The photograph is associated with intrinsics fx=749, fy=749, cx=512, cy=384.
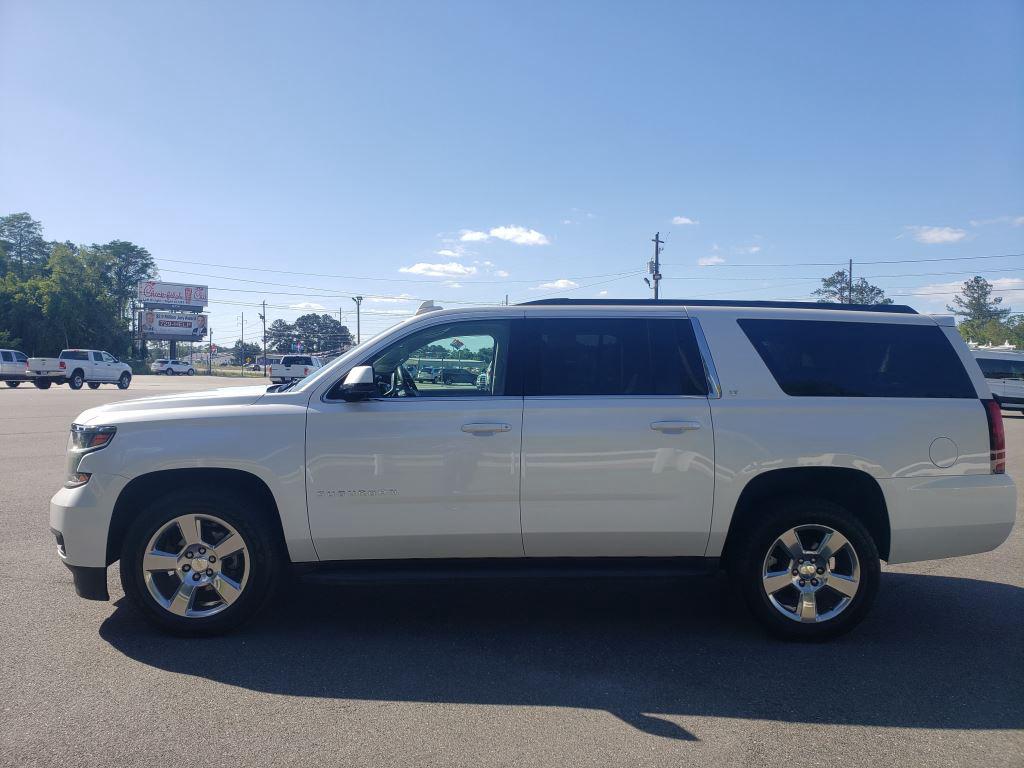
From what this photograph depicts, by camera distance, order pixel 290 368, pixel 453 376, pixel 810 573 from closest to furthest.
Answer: pixel 810 573 < pixel 453 376 < pixel 290 368

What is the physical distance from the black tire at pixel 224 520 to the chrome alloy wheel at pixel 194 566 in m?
0.03

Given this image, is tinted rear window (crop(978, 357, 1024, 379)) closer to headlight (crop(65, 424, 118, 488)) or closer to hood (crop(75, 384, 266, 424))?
hood (crop(75, 384, 266, 424))

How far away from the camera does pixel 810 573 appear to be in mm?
4457

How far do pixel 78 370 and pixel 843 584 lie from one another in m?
38.9

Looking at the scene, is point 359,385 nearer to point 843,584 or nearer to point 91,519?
point 91,519

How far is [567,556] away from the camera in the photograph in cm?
444

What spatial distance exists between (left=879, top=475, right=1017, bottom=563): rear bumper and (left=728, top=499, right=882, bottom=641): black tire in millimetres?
268

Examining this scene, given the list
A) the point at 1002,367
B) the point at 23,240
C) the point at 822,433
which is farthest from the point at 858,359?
the point at 23,240

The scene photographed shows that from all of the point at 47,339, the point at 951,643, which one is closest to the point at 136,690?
the point at 951,643

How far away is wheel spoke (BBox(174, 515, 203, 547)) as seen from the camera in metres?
4.32

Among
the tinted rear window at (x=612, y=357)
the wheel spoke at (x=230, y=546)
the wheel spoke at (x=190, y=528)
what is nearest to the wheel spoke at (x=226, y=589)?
the wheel spoke at (x=230, y=546)

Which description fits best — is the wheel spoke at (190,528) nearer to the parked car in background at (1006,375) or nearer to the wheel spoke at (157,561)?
the wheel spoke at (157,561)

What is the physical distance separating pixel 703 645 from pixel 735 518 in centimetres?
77

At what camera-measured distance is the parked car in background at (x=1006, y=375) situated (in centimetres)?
2592
